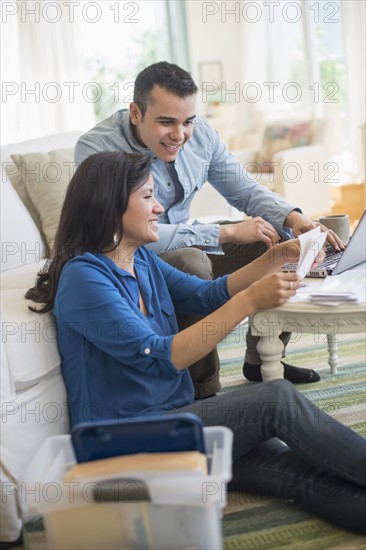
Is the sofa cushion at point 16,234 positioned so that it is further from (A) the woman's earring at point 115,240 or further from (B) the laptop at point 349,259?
(B) the laptop at point 349,259

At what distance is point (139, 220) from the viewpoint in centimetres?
192

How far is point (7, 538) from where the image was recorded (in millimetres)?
1833

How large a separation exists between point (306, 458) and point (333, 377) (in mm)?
1074

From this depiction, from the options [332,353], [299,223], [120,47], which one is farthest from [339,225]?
[120,47]

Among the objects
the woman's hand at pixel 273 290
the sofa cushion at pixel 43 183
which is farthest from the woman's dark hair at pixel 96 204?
the sofa cushion at pixel 43 183

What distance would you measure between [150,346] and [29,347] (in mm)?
351

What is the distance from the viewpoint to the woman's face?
1.92 meters

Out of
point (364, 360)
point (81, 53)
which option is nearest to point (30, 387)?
point (364, 360)

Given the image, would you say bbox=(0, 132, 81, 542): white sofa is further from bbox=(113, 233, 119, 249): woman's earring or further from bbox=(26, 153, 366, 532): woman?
bbox=(113, 233, 119, 249): woman's earring

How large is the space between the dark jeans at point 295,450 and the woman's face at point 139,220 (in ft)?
1.37

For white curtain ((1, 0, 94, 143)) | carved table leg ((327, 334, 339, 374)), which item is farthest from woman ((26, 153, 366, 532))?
white curtain ((1, 0, 94, 143))

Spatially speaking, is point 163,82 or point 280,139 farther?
point 280,139

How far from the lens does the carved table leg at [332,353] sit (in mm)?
2743

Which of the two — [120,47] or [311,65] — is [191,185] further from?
[120,47]
